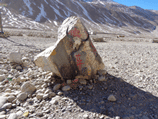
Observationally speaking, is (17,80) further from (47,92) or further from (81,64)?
(81,64)

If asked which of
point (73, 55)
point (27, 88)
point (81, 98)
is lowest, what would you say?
point (81, 98)

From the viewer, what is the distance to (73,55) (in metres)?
2.96

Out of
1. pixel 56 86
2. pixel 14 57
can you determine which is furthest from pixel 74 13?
pixel 56 86

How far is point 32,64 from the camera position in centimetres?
434

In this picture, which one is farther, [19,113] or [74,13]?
[74,13]

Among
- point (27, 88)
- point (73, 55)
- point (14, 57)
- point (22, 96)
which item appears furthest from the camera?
point (14, 57)

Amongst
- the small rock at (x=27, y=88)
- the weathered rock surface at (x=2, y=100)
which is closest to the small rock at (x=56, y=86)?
the small rock at (x=27, y=88)

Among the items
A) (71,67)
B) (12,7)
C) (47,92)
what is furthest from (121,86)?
(12,7)

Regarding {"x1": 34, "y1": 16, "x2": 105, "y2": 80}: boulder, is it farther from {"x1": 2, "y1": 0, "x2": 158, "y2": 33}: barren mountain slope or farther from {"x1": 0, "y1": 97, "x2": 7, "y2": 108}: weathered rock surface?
{"x1": 2, "y1": 0, "x2": 158, "y2": 33}: barren mountain slope

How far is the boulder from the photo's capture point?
2895mm

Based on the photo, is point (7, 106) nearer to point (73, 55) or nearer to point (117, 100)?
point (73, 55)

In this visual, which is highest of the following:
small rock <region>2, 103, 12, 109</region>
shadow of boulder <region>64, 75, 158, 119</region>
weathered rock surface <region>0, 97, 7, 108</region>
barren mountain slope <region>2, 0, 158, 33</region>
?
barren mountain slope <region>2, 0, 158, 33</region>

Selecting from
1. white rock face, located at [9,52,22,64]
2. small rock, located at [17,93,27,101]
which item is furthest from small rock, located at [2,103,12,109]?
white rock face, located at [9,52,22,64]

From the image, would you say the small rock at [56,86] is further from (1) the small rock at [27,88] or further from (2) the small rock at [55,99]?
(1) the small rock at [27,88]
